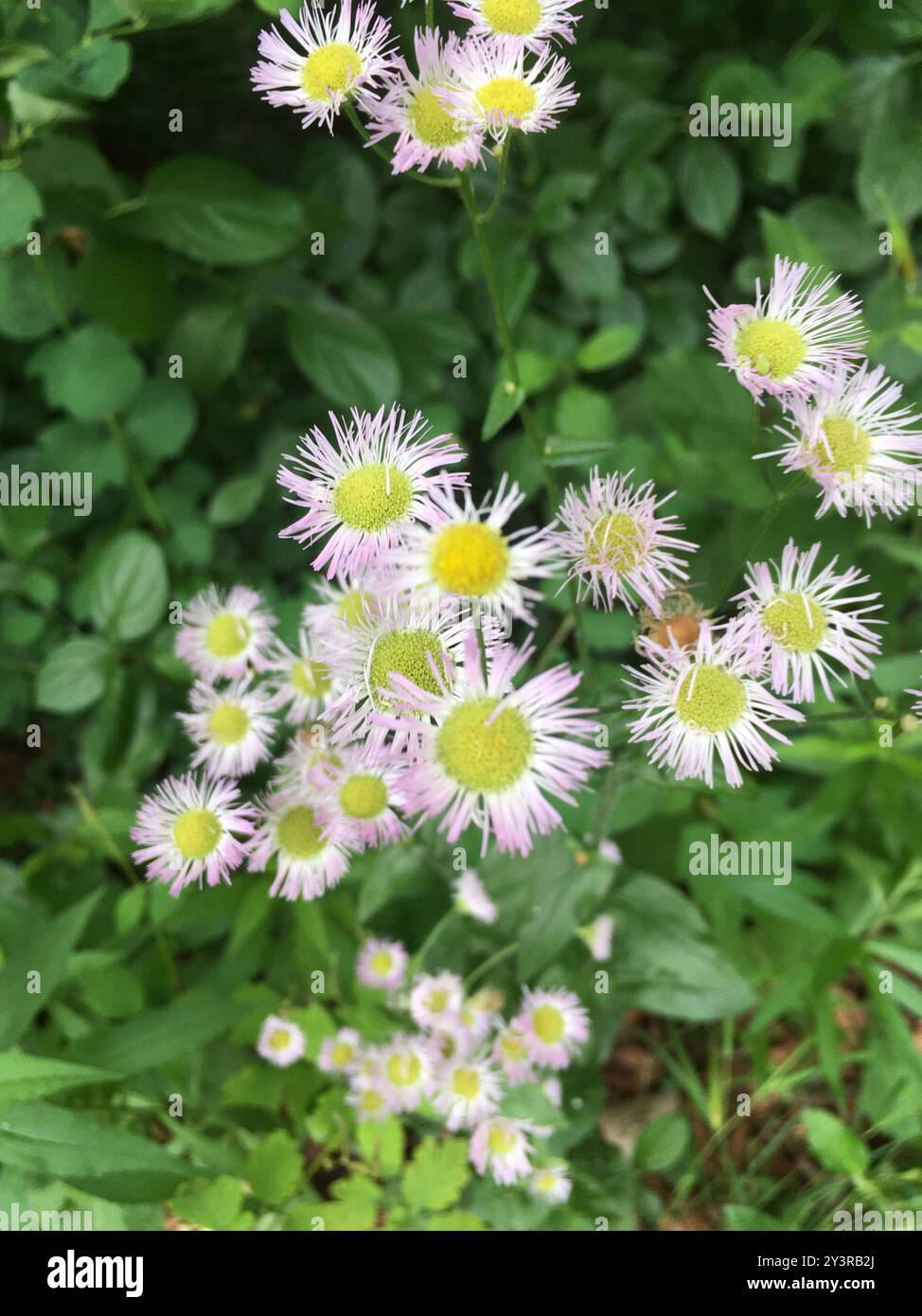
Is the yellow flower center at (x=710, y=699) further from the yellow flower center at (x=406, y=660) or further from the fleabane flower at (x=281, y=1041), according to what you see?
the fleabane flower at (x=281, y=1041)

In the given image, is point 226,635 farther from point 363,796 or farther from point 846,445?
point 846,445

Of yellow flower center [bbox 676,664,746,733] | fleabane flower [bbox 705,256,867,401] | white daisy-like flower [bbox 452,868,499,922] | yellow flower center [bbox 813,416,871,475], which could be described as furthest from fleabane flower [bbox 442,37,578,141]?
white daisy-like flower [bbox 452,868,499,922]

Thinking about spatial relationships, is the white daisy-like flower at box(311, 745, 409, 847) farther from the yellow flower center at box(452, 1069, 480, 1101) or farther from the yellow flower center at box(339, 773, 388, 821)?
the yellow flower center at box(452, 1069, 480, 1101)

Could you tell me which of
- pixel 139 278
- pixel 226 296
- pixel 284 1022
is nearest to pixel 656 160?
pixel 226 296

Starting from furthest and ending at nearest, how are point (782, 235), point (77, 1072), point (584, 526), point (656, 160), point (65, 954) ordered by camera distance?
point (656, 160) < point (782, 235) < point (65, 954) < point (77, 1072) < point (584, 526)

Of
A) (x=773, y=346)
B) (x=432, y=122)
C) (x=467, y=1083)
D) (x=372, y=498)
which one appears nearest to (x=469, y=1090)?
(x=467, y=1083)

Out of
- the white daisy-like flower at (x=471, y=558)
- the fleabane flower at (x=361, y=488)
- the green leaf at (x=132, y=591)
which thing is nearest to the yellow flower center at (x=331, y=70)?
the fleabane flower at (x=361, y=488)
